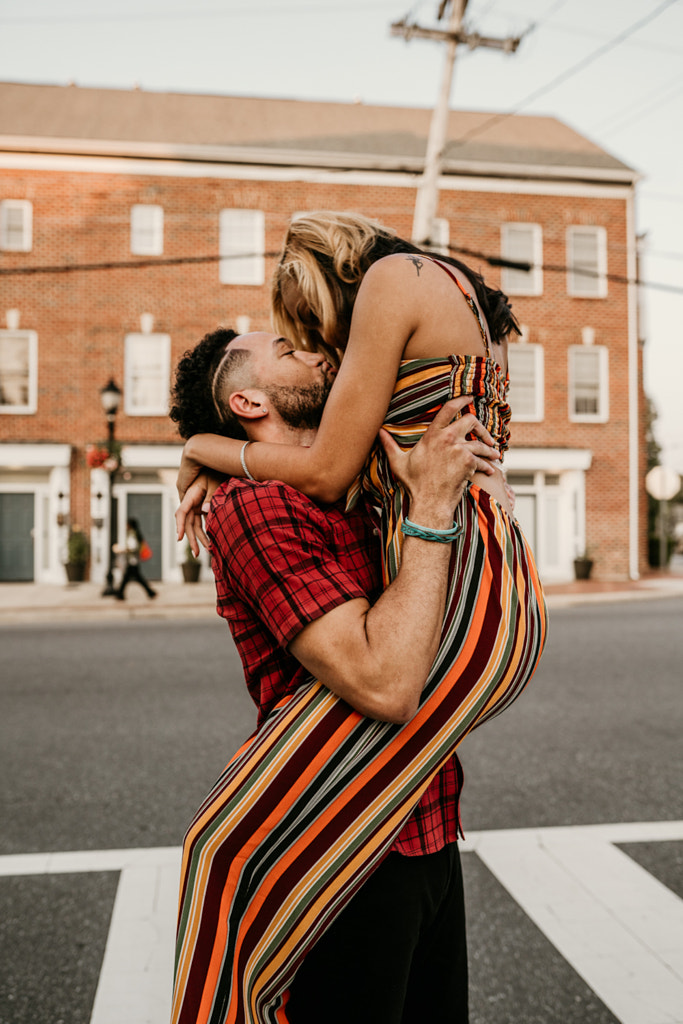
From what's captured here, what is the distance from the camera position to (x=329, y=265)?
1.68 meters

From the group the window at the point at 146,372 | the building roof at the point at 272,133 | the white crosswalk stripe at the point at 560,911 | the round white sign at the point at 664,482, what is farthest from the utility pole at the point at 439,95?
the white crosswalk stripe at the point at 560,911

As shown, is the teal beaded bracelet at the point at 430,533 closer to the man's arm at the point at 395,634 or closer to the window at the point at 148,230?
the man's arm at the point at 395,634

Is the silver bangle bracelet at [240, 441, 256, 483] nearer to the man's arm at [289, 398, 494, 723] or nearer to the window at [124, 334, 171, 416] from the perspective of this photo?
the man's arm at [289, 398, 494, 723]

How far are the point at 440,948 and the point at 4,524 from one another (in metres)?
21.8

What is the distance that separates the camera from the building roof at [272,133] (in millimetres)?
21453

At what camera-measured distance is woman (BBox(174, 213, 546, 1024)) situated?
1.36 metres

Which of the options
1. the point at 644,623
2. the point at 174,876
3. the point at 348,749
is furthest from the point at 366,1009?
the point at 644,623

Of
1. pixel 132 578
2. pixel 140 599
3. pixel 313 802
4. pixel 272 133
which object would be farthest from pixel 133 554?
pixel 313 802

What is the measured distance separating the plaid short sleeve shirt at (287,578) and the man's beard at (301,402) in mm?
188

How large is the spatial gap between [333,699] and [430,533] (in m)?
0.31

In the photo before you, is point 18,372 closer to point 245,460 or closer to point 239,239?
point 239,239

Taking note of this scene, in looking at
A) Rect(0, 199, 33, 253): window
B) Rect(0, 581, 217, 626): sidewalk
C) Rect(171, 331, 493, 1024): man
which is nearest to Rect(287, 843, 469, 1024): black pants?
Rect(171, 331, 493, 1024): man

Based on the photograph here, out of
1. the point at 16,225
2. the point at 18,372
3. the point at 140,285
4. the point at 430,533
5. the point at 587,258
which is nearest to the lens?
the point at 430,533

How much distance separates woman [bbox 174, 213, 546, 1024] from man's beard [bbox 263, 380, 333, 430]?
0.31ft
